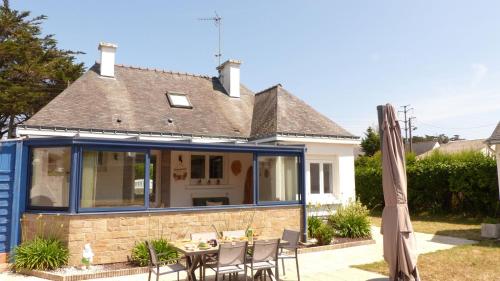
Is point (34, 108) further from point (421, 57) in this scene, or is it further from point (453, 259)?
point (453, 259)

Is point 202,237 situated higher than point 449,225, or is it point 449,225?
point 202,237

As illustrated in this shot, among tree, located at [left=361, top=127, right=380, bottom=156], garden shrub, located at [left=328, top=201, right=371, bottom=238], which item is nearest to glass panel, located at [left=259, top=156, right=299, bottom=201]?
garden shrub, located at [left=328, top=201, right=371, bottom=238]

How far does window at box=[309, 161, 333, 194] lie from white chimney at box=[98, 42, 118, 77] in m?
10.2

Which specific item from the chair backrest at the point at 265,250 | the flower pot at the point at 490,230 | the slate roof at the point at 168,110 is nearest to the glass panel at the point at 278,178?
the slate roof at the point at 168,110

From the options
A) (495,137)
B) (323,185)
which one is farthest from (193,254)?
(495,137)

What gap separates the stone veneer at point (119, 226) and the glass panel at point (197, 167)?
5.10m

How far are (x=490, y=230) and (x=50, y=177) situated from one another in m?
14.6

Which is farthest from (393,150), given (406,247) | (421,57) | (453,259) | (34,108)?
(34,108)

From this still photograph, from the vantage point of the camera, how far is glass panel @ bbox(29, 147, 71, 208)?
9.69 meters

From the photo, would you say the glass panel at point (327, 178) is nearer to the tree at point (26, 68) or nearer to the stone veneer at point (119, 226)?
the stone veneer at point (119, 226)

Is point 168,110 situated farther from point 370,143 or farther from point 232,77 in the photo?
point 370,143

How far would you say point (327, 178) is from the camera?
1611cm

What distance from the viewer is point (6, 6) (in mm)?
27219

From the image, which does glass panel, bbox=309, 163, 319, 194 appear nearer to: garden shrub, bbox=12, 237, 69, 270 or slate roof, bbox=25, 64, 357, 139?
slate roof, bbox=25, 64, 357, 139
